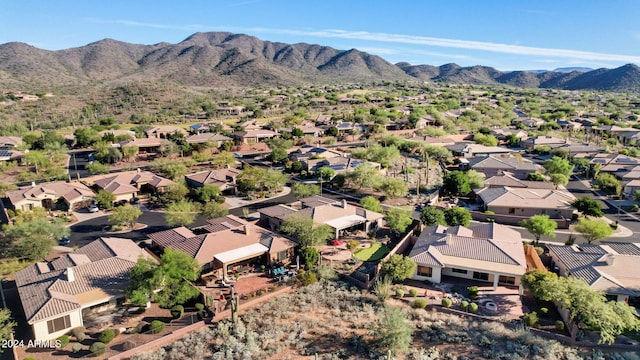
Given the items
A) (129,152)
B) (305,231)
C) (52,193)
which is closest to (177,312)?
(305,231)

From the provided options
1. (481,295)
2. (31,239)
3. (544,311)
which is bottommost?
(481,295)

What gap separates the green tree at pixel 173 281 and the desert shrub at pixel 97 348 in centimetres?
457

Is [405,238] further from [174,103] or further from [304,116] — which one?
[174,103]

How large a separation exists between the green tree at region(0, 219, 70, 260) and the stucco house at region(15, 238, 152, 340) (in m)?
3.56

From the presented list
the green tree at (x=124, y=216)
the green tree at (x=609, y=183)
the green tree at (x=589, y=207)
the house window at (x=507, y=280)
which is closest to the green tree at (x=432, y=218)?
the house window at (x=507, y=280)

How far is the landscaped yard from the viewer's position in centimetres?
3769

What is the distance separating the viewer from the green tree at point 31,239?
34.2 m

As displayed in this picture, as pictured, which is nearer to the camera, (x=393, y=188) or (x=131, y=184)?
(x=393, y=188)

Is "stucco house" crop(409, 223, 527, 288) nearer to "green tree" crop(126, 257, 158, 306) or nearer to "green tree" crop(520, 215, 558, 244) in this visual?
"green tree" crop(520, 215, 558, 244)

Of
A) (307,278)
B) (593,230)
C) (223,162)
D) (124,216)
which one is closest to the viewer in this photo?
(307,278)

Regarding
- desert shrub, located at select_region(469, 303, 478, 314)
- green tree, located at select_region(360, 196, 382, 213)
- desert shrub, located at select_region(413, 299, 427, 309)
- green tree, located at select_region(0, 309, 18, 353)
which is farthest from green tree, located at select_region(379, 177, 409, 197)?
green tree, located at select_region(0, 309, 18, 353)

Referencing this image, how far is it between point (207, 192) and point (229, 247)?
19711 millimetres

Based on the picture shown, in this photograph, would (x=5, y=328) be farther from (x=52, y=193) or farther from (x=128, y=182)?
(x=128, y=182)

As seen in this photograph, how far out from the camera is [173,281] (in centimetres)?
2853
